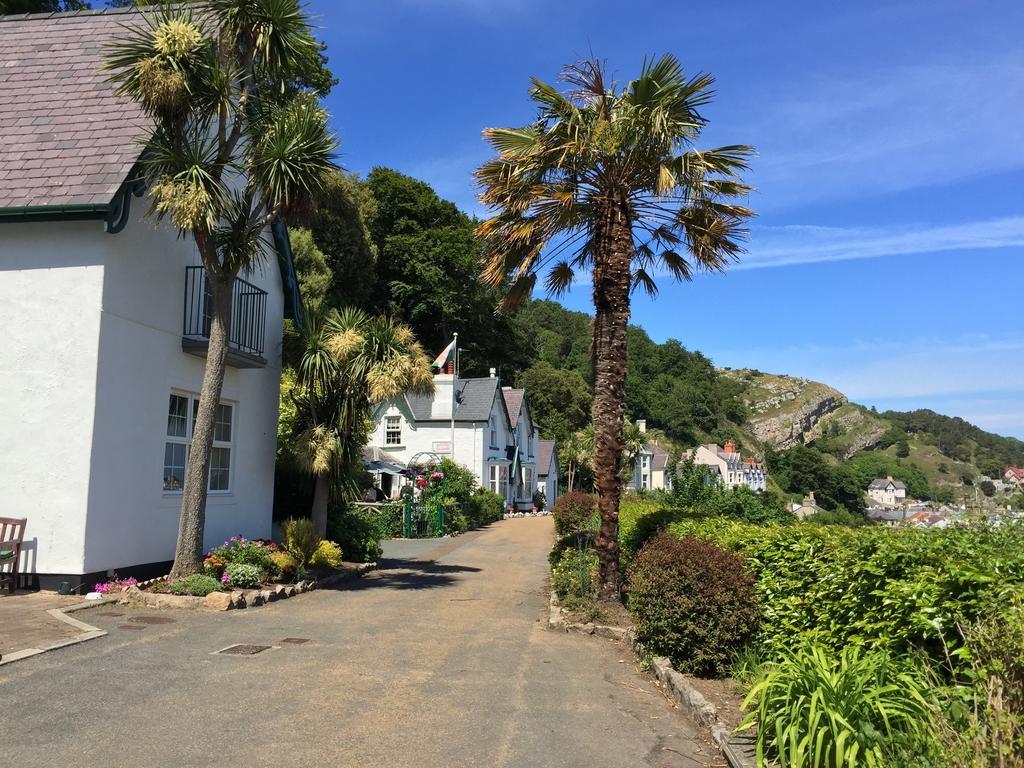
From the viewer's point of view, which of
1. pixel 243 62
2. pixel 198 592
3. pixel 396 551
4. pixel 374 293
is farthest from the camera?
pixel 374 293

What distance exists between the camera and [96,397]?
10758 mm

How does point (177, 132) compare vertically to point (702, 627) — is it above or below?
above

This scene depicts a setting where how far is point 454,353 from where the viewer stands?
38.9 m

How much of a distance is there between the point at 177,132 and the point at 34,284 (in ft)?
9.67

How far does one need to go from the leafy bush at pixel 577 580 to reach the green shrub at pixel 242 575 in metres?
4.62

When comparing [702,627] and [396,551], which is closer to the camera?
[702,627]

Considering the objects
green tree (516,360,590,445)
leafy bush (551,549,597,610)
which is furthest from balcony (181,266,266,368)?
green tree (516,360,590,445)

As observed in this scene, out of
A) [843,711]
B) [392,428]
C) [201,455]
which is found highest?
[392,428]

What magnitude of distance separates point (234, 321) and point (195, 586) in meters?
5.71

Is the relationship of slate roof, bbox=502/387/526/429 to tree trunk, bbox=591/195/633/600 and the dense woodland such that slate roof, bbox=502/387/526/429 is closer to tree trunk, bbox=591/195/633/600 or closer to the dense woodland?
the dense woodland

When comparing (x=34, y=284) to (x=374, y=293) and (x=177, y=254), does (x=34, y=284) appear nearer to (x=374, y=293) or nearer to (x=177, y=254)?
(x=177, y=254)

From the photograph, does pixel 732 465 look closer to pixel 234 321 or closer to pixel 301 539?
pixel 301 539

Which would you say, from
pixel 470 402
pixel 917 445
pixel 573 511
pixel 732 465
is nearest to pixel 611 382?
pixel 573 511

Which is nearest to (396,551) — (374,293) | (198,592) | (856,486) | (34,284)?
(198,592)
